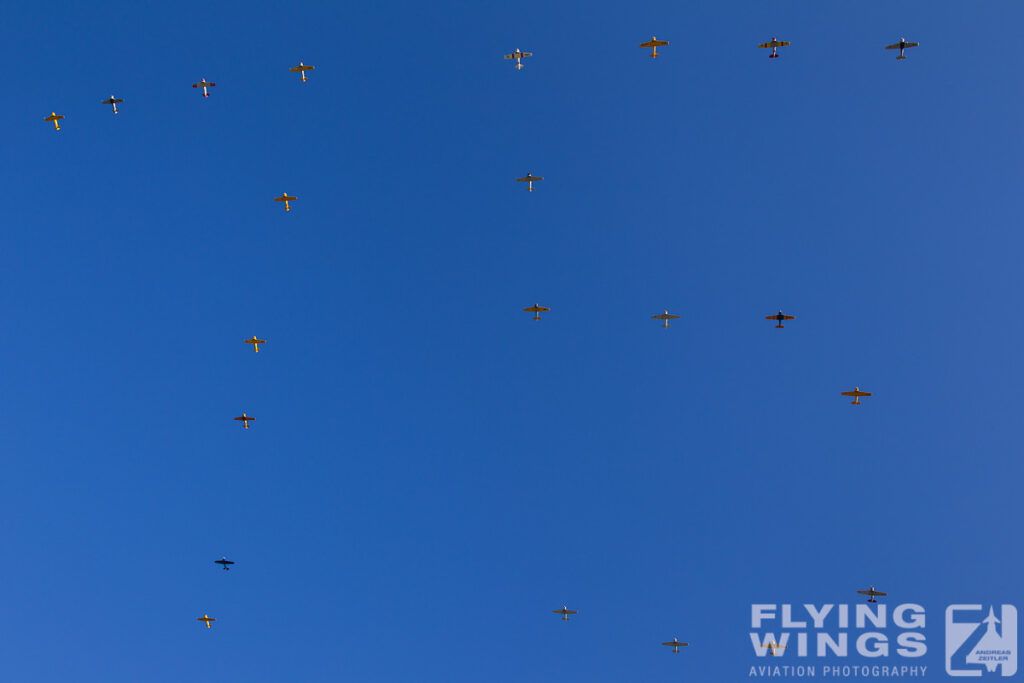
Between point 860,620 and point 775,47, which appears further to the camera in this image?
point 860,620

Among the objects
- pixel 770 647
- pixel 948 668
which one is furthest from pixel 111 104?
pixel 948 668

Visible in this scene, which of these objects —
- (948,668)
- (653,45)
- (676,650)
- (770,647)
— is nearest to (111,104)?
(653,45)

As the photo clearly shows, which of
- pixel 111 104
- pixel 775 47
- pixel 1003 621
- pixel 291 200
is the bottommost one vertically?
pixel 1003 621

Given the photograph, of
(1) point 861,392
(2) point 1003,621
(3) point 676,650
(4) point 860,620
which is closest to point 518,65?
(1) point 861,392

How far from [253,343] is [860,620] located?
244 feet

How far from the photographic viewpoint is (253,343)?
78875mm

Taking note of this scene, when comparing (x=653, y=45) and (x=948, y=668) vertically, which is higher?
(x=653, y=45)

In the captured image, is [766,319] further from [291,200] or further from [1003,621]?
[291,200]

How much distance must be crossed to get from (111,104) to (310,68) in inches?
898

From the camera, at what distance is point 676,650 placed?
79875mm

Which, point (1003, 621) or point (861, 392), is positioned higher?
point (861, 392)

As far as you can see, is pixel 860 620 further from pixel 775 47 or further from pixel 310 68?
pixel 310 68

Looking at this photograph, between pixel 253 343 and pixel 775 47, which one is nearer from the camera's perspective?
pixel 775 47

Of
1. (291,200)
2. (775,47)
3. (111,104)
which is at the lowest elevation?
(291,200)
